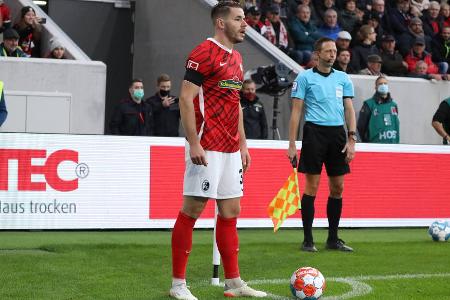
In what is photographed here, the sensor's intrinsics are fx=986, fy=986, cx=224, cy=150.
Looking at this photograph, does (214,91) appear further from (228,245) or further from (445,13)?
(445,13)

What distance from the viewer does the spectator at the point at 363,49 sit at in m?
18.4

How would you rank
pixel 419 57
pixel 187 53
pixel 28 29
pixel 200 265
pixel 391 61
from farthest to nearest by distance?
pixel 419 57
pixel 187 53
pixel 391 61
pixel 28 29
pixel 200 265

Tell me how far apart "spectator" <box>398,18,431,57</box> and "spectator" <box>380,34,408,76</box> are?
1.01 m

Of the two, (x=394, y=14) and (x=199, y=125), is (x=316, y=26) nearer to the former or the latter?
(x=394, y=14)

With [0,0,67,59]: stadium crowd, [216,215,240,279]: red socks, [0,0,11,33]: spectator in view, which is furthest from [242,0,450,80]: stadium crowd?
[216,215,240,279]: red socks

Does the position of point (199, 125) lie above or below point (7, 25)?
below

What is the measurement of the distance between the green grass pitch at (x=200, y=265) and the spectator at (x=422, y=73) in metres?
6.29

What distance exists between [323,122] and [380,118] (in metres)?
5.93

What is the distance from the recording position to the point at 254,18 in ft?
60.3

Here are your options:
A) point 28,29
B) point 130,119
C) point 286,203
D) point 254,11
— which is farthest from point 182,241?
point 254,11

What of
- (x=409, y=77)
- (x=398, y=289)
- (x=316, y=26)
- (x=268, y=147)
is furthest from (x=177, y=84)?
(x=398, y=289)

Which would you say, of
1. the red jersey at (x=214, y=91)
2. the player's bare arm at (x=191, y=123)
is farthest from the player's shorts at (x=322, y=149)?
the player's bare arm at (x=191, y=123)

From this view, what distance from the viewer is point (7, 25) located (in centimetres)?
1673

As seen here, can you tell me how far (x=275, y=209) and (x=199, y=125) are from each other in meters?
3.82
